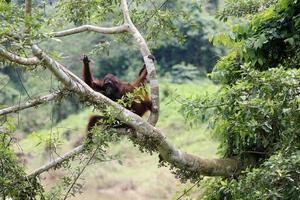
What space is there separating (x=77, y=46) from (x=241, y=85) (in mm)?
16015

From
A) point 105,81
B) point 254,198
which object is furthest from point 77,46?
point 254,198

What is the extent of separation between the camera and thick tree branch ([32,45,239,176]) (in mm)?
3508

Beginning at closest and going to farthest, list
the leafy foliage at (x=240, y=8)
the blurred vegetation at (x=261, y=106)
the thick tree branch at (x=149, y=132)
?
1. the blurred vegetation at (x=261, y=106)
2. the thick tree branch at (x=149, y=132)
3. the leafy foliage at (x=240, y=8)

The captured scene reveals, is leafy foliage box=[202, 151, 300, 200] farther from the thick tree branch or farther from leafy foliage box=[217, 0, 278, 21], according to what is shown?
leafy foliage box=[217, 0, 278, 21]

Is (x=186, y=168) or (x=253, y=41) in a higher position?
(x=253, y=41)

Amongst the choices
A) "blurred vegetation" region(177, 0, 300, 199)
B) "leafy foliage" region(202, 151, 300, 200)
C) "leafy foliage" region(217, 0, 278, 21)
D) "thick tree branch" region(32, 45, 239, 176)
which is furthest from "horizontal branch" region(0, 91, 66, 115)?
"leafy foliage" region(217, 0, 278, 21)

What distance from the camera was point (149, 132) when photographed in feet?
12.5

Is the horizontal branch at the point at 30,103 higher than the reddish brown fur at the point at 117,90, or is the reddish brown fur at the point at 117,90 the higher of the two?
the horizontal branch at the point at 30,103

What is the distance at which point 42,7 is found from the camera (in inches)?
161

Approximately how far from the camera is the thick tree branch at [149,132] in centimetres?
351

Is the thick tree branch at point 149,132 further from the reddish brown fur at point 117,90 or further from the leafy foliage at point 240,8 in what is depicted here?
the leafy foliage at point 240,8

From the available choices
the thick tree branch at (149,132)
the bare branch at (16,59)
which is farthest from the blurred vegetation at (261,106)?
the bare branch at (16,59)

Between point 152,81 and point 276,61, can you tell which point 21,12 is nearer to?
point 152,81

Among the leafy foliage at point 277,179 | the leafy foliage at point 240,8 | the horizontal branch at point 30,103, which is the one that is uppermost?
the leafy foliage at point 240,8
